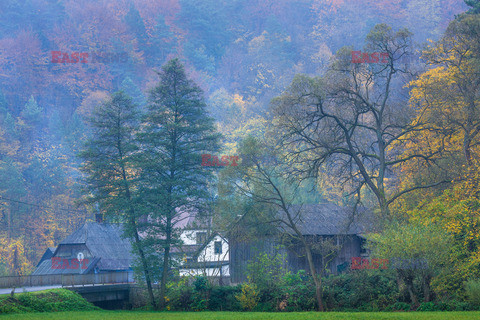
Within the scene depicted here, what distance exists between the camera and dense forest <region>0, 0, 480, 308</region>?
2536 centimetres

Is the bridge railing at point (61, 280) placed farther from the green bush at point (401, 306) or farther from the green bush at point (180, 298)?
the green bush at point (401, 306)

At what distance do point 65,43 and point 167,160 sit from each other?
63117 millimetres

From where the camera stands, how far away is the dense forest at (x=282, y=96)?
25.4 m

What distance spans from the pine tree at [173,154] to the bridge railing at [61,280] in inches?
318

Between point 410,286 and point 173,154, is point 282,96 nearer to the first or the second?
point 173,154

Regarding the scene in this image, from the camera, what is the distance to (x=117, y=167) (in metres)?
31.6

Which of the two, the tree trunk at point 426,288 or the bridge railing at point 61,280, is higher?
the bridge railing at point 61,280

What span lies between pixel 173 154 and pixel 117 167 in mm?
4716

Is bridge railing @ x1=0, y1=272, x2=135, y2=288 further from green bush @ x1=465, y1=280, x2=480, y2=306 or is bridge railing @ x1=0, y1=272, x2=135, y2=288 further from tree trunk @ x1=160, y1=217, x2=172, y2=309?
green bush @ x1=465, y1=280, x2=480, y2=306

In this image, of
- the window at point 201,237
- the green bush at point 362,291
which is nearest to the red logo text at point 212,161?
the window at point 201,237

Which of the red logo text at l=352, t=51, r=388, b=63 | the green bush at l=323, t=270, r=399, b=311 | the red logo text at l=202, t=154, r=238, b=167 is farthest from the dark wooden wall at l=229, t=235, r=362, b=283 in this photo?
the red logo text at l=352, t=51, r=388, b=63

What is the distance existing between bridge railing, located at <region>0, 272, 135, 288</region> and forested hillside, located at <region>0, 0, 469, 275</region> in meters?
22.6

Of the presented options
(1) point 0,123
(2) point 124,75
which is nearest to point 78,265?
(1) point 0,123

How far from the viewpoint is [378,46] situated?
2644cm
